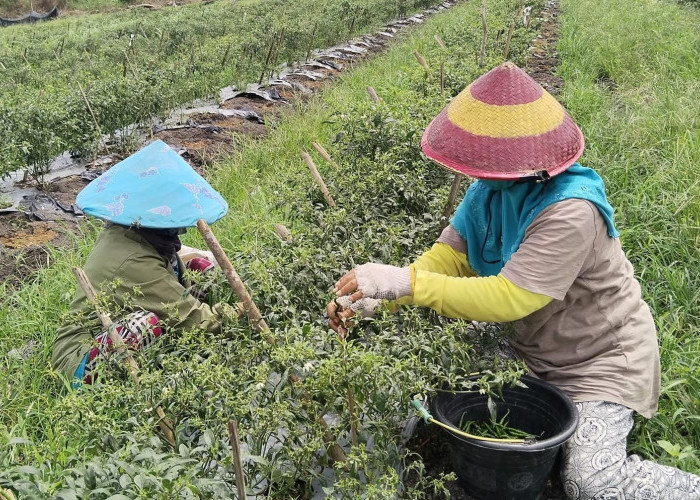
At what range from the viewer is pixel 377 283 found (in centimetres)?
205

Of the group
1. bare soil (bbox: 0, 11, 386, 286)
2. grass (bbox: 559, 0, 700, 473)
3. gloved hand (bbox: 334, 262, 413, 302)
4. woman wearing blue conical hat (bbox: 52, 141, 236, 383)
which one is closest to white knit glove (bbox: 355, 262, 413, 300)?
gloved hand (bbox: 334, 262, 413, 302)

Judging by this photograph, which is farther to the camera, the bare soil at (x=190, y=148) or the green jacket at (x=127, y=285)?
the bare soil at (x=190, y=148)

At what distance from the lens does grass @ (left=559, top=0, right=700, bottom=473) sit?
2654 mm

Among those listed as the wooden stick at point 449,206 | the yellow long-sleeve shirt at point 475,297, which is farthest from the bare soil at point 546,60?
the yellow long-sleeve shirt at point 475,297

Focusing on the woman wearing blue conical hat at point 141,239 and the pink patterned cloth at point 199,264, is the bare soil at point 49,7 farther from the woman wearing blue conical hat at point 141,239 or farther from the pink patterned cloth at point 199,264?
the woman wearing blue conical hat at point 141,239

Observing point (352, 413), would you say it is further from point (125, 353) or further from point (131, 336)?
point (131, 336)

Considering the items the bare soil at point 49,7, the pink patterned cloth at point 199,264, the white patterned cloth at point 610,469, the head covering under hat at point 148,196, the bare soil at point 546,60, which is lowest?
the bare soil at point 49,7

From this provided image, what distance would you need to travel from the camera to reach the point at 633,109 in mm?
5602

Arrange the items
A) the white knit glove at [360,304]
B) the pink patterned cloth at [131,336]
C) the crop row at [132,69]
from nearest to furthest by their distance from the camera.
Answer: the white knit glove at [360,304] < the pink patterned cloth at [131,336] < the crop row at [132,69]

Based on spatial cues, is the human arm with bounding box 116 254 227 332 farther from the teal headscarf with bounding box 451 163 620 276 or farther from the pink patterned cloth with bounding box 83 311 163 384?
the teal headscarf with bounding box 451 163 620 276

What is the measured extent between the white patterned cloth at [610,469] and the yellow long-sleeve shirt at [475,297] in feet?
1.61

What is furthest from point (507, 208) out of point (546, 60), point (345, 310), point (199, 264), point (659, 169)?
point (546, 60)

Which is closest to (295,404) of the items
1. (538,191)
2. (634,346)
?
(538,191)

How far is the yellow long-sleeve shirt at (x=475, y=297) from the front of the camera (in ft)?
6.79
